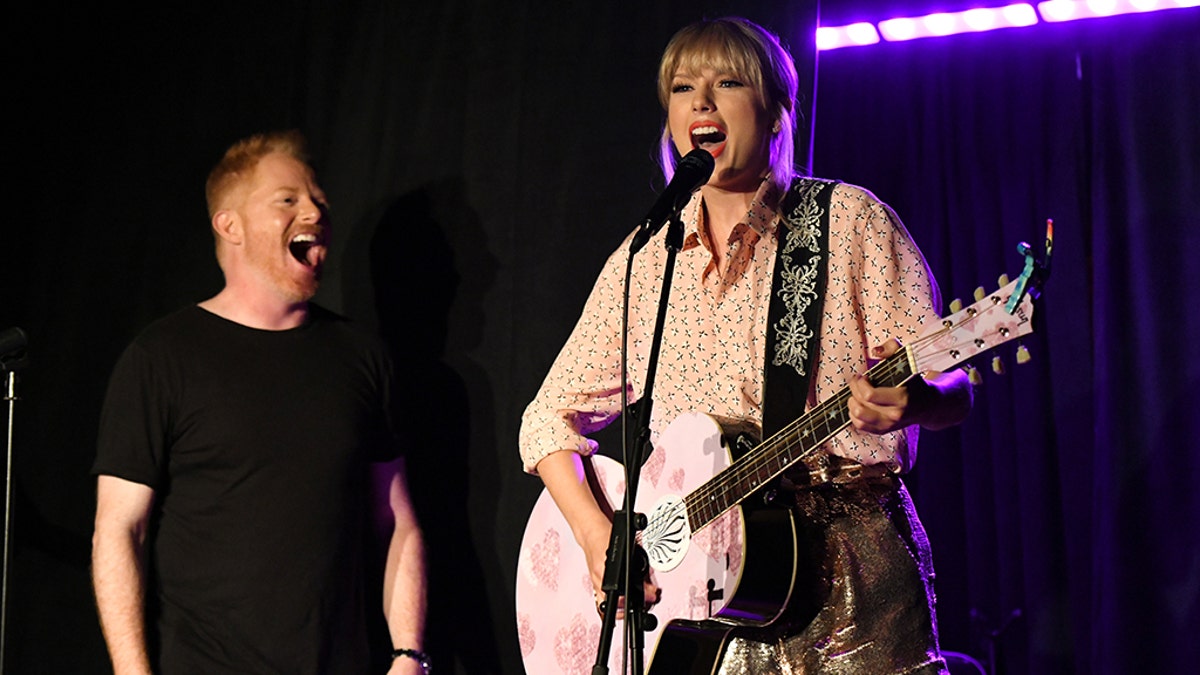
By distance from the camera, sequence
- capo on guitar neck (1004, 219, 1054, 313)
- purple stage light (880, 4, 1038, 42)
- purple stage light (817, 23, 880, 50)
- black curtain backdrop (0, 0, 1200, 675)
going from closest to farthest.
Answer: capo on guitar neck (1004, 219, 1054, 313) → black curtain backdrop (0, 0, 1200, 675) → purple stage light (880, 4, 1038, 42) → purple stage light (817, 23, 880, 50)

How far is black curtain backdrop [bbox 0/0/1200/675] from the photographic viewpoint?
3551 mm

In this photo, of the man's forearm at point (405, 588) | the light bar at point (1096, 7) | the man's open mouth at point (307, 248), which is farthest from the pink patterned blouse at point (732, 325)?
the light bar at point (1096, 7)

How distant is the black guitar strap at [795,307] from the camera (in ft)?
7.59

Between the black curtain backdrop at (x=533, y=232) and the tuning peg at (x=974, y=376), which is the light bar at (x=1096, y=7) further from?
the tuning peg at (x=974, y=376)

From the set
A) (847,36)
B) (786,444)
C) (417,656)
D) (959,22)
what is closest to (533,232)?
(417,656)

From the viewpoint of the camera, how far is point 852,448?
2.25m

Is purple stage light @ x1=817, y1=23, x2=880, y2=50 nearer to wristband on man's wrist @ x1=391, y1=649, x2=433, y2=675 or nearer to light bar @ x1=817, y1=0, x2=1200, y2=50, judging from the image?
light bar @ x1=817, y1=0, x2=1200, y2=50

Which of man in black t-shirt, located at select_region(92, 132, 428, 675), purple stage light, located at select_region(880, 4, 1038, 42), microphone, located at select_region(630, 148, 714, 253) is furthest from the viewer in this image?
purple stage light, located at select_region(880, 4, 1038, 42)

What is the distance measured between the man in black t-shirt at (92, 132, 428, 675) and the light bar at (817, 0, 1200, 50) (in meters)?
2.22

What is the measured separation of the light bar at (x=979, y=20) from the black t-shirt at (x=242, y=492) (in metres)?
2.39

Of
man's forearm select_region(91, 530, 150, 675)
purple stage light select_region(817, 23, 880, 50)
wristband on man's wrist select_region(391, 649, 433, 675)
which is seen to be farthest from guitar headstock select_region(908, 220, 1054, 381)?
purple stage light select_region(817, 23, 880, 50)

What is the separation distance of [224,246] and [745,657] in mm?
1918

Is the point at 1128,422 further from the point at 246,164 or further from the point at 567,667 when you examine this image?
the point at 246,164

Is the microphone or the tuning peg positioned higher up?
the microphone
